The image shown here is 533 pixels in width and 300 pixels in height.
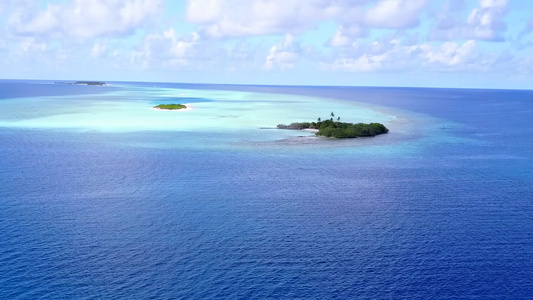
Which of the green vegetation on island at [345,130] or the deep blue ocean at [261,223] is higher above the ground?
the green vegetation on island at [345,130]

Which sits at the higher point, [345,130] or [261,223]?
[345,130]

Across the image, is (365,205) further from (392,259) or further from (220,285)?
(220,285)

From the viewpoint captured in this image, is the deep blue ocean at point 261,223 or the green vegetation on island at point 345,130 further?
the green vegetation on island at point 345,130

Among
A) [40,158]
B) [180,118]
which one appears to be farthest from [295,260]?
[180,118]

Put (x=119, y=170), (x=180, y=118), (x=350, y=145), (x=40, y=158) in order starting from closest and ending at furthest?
(x=119, y=170) → (x=40, y=158) → (x=350, y=145) → (x=180, y=118)

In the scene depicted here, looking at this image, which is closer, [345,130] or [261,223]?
[261,223]

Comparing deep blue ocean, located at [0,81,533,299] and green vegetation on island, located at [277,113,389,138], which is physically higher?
green vegetation on island, located at [277,113,389,138]

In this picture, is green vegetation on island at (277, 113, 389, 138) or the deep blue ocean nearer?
the deep blue ocean

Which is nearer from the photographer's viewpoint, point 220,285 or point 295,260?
point 220,285
